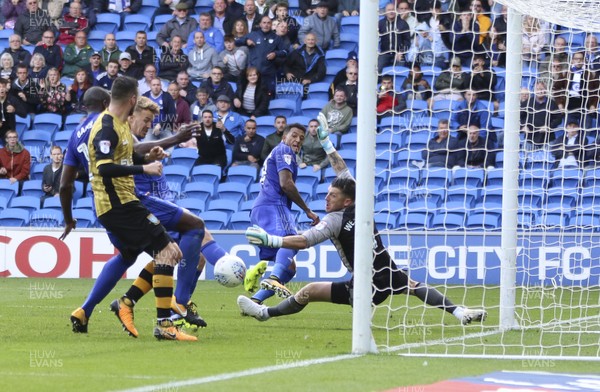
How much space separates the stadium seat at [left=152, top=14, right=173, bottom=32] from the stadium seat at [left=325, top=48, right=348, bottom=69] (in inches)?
143

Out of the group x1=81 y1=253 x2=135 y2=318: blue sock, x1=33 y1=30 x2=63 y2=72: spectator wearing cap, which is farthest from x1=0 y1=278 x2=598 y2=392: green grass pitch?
x1=33 y1=30 x2=63 y2=72: spectator wearing cap

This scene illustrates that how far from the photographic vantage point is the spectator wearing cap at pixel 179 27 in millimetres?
20672

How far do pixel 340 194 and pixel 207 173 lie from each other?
9803mm

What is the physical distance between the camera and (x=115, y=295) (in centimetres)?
1392

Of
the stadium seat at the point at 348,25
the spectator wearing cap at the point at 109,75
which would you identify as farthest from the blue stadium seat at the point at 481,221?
the spectator wearing cap at the point at 109,75

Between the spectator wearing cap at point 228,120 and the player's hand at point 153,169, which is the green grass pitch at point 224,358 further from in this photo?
the spectator wearing cap at point 228,120

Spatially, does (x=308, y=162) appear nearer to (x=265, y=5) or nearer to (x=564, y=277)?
(x=265, y=5)

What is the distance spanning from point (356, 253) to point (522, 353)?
1.49 metres

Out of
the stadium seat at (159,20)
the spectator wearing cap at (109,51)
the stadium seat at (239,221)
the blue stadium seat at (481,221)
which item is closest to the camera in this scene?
the blue stadium seat at (481,221)

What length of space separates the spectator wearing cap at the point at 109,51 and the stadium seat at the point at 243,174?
11.3 feet

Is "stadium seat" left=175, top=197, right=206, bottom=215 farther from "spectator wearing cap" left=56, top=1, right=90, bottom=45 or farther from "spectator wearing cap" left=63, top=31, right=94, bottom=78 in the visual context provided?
"spectator wearing cap" left=56, top=1, right=90, bottom=45

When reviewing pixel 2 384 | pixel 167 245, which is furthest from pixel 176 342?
pixel 2 384

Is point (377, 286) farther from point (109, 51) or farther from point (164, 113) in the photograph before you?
point (109, 51)

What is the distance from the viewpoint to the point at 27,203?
1878 cm
